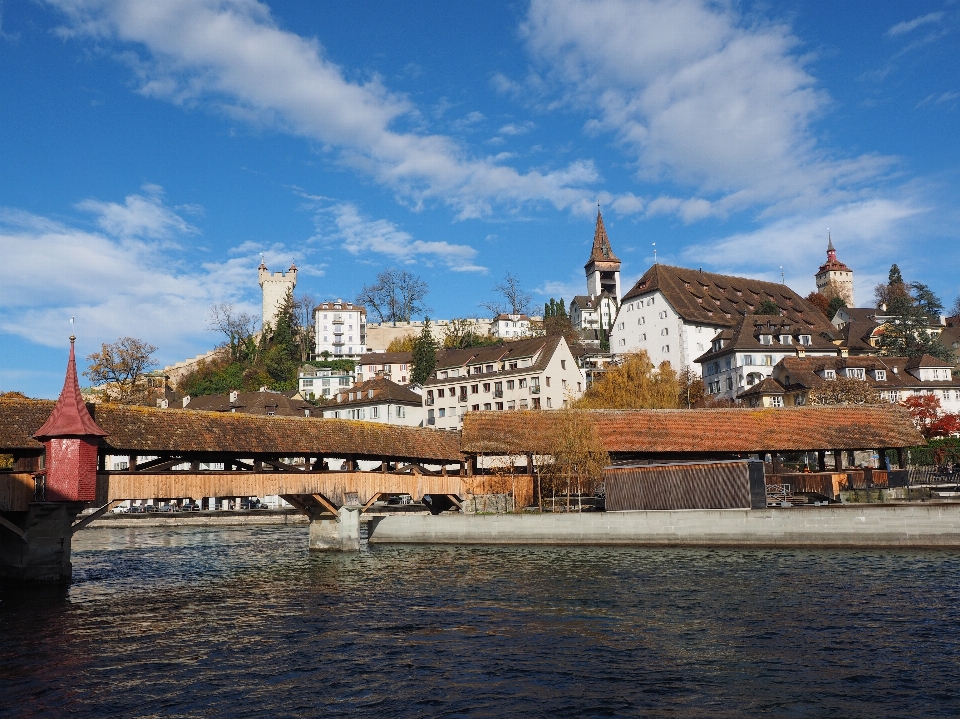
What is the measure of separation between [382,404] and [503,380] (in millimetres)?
14091

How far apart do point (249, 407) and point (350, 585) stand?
63.6 m

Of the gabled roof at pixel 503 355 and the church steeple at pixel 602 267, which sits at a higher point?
the church steeple at pixel 602 267

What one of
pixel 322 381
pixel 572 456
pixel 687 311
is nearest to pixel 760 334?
pixel 687 311

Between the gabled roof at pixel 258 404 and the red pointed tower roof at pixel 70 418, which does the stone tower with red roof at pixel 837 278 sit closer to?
the gabled roof at pixel 258 404

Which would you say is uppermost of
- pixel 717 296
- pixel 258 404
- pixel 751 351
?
pixel 717 296

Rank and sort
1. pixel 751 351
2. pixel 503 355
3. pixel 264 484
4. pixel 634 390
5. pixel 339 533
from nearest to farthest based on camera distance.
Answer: pixel 264 484
pixel 339 533
pixel 634 390
pixel 751 351
pixel 503 355

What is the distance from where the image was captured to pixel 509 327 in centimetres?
12900

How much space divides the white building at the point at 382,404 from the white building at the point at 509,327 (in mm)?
42664

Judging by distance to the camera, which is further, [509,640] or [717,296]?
[717,296]

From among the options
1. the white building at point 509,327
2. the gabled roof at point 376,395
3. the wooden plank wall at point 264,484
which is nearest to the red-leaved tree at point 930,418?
the wooden plank wall at point 264,484

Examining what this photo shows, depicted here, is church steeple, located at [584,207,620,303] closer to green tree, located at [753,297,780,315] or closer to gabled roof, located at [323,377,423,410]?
green tree, located at [753,297,780,315]

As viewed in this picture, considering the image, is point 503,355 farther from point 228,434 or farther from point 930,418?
point 228,434

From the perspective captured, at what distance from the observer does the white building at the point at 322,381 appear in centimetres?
10675

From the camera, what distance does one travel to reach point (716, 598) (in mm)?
21234
